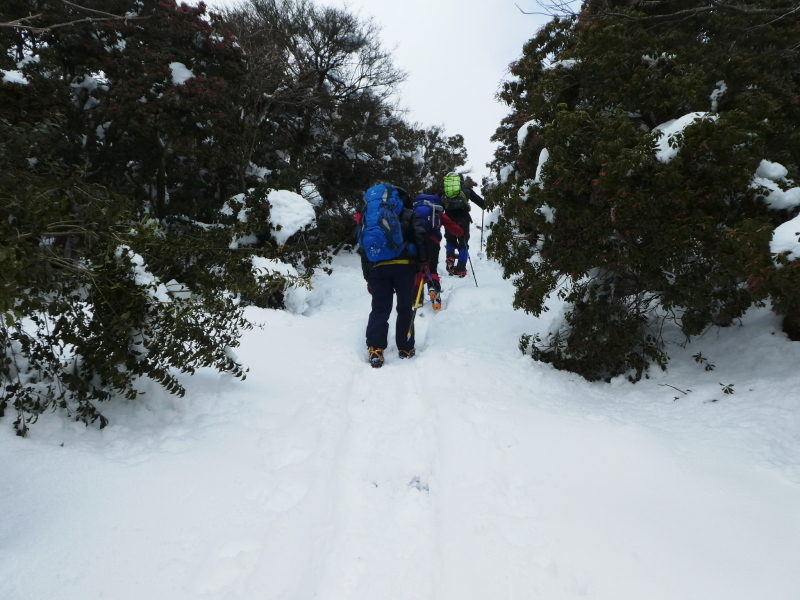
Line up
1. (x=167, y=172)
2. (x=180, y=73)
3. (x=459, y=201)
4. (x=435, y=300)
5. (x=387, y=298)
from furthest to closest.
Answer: (x=167, y=172), (x=180, y=73), (x=459, y=201), (x=435, y=300), (x=387, y=298)

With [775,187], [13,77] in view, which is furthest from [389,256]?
[13,77]

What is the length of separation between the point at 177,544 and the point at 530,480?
A: 74.9 inches

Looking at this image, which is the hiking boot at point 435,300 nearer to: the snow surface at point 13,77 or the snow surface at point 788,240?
the snow surface at point 788,240

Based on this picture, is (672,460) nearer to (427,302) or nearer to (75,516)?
(75,516)

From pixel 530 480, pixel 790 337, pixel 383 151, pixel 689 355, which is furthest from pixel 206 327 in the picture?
pixel 383 151

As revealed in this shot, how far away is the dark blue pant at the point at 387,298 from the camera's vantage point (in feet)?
15.6

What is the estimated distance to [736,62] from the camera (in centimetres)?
353

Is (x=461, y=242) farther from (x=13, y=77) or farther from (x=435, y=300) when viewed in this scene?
(x=13, y=77)

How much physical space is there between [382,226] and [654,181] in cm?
253

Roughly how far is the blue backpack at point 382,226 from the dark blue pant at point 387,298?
7.4 inches

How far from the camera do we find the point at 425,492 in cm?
251

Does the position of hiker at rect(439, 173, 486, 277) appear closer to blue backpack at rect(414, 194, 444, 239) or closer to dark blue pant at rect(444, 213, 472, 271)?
dark blue pant at rect(444, 213, 472, 271)

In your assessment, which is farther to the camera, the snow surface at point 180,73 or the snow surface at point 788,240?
the snow surface at point 180,73

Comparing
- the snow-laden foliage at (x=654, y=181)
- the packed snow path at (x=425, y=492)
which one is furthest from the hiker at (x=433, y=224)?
the packed snow path at (x=425, y=492)
